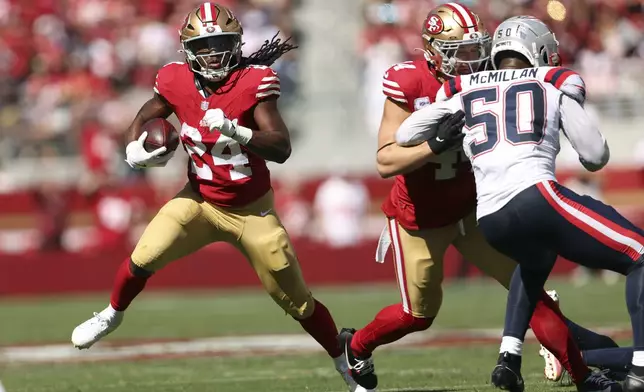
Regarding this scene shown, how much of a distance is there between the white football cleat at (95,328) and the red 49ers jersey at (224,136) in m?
0.76

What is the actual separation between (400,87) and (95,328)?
1.94 m

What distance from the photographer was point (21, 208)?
15.7 meters

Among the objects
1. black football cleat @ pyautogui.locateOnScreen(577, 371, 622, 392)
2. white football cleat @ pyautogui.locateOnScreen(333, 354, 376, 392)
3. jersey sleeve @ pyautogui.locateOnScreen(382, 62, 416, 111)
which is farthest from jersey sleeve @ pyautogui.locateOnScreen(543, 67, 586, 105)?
white football cleat @ pyautogui.locateOnScreen(333, 354, 376, 392)

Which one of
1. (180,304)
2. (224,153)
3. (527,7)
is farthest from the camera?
(527,7)

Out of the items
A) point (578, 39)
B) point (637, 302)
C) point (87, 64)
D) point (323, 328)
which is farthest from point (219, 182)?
point (578, 39)

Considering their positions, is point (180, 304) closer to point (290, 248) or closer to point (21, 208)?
point (21, 208)

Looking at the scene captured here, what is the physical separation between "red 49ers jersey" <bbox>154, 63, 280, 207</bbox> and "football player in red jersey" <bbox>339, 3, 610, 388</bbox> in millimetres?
652

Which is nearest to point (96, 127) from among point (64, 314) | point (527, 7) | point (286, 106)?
point (286, 106)

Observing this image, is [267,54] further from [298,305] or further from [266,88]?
[298,305]

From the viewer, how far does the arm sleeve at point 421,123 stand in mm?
5242

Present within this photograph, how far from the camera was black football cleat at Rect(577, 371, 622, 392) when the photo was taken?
5.19 m

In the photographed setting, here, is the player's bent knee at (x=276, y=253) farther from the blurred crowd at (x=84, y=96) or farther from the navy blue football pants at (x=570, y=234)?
the blurred crowd at (x=84, y=96)

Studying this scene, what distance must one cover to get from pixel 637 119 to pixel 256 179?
1076cm

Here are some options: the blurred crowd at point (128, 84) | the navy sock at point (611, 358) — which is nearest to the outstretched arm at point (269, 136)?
the navy sock at point (611, 358)
